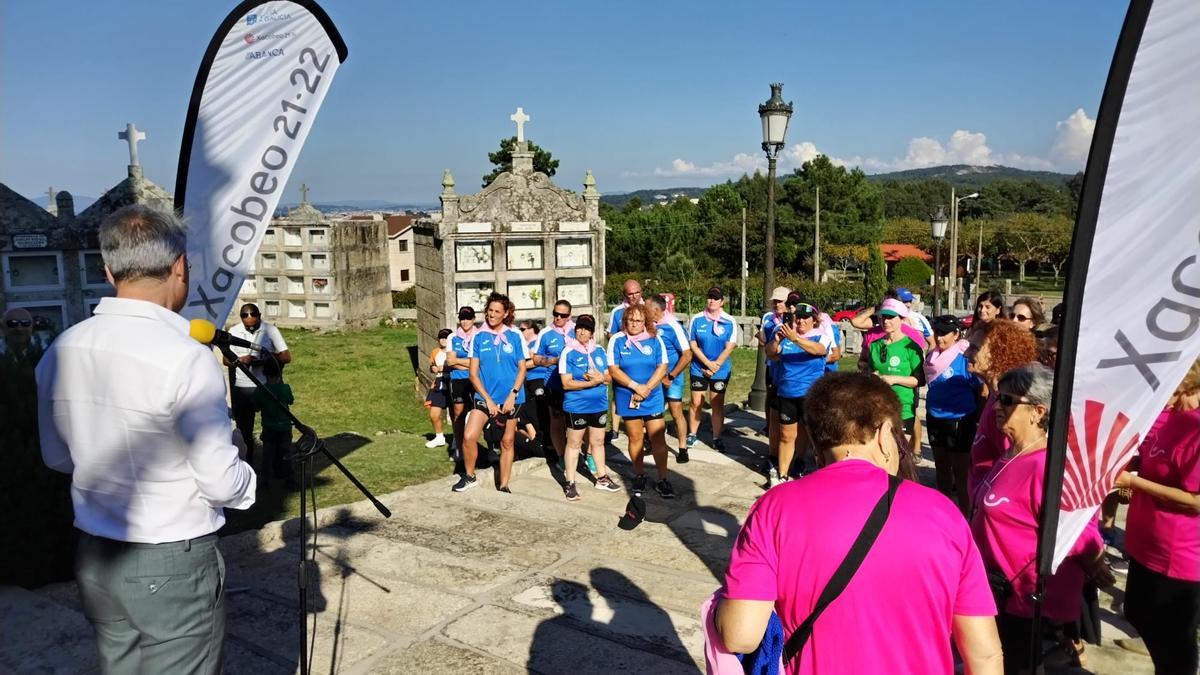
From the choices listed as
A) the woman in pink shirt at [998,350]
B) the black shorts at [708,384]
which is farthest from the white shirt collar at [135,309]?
the black shorts at [708,384]

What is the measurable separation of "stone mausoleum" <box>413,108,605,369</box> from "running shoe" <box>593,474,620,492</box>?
5401 millimetres

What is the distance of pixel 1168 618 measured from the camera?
3387 millimetres

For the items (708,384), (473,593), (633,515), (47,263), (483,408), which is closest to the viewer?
(473,593)

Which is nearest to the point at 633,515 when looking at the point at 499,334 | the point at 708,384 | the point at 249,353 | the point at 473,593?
the point at 473,593

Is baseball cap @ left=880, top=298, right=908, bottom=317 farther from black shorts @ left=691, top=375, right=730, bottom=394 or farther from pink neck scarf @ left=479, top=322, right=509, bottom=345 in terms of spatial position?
pink neck scarf @ left=479, top=322, right=509, bottom=345

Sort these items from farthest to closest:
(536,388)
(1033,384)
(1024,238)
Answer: (1024,238), (536,388), (1033,384)

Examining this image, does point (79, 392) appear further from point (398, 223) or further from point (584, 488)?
point (398, 223)

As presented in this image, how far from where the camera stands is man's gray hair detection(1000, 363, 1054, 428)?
3.23 meters

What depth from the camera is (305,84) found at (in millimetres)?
5098

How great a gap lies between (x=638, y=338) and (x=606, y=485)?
136 cm

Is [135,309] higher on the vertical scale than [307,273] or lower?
higher

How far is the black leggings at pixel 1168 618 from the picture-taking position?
3311 millimetres

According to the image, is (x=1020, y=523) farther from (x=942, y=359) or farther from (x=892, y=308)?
(x=892, y=308)

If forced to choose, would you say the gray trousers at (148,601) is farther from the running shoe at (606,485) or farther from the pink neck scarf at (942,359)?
the pink neck scarf at (942,359)
